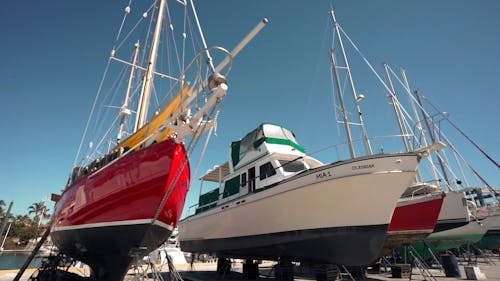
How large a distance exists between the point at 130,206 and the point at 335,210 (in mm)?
5632

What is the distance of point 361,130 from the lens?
547 inches

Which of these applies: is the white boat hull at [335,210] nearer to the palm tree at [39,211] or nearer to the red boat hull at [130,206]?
the red boat hull at [130,206]

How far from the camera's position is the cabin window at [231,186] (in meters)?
11.3

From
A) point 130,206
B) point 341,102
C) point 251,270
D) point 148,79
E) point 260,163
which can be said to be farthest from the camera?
point 341,102

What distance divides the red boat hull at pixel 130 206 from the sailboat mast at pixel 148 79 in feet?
15.6

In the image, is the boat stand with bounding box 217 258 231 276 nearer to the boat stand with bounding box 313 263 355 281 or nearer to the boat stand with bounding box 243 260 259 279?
the boat stand with bounding box 243 260 259 279

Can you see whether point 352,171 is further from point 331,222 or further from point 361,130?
point 361,130

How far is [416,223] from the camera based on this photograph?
33.0 feet

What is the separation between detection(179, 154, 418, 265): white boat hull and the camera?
704 cm

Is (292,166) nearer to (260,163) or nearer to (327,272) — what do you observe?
(260,163)

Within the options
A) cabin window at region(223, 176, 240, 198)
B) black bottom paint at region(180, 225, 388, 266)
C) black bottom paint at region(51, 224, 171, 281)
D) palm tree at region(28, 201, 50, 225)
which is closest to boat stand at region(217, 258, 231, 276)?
cabin window at region(223, 176, 240, 198)

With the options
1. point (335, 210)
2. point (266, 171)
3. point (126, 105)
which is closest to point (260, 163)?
point (266, 171)

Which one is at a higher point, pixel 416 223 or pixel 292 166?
pixel 292 166

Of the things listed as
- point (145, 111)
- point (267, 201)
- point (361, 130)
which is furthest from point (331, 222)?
point (145, 111)
